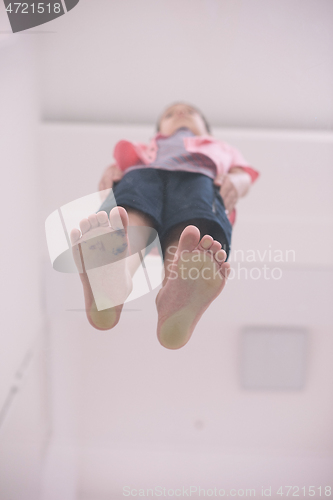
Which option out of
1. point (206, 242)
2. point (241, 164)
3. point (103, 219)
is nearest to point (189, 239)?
point (206, 242)

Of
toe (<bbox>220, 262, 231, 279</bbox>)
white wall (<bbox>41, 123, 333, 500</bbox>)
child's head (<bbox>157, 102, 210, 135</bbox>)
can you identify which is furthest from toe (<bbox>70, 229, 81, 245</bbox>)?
child's head (<bbox>157, 102, 210, 135</bbox>)

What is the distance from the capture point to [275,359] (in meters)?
0.68

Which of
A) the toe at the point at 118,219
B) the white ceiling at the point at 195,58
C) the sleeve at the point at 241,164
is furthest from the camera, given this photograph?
the sleeve at the point at 241,164

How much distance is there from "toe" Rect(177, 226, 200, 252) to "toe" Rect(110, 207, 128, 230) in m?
0.09

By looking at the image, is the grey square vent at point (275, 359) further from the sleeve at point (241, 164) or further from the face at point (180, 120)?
the face at point (180, 120)

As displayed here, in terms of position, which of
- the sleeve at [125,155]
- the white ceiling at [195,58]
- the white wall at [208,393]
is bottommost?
the white wall at [208,393]

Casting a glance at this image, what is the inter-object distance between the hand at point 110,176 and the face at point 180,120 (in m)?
0.17

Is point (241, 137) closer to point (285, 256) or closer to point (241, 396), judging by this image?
point (285, 256)

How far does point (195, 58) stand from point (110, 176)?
11.7 inches

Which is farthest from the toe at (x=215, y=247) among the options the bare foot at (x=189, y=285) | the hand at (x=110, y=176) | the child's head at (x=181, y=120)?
the child's head at (x=181, y=120)

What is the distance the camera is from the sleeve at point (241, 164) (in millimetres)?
796

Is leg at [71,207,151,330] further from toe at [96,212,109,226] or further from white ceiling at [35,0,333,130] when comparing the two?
white ceiling at [35,0,333,130]

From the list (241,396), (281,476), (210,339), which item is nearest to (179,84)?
(210,339)

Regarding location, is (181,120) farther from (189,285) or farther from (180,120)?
(189,285)
